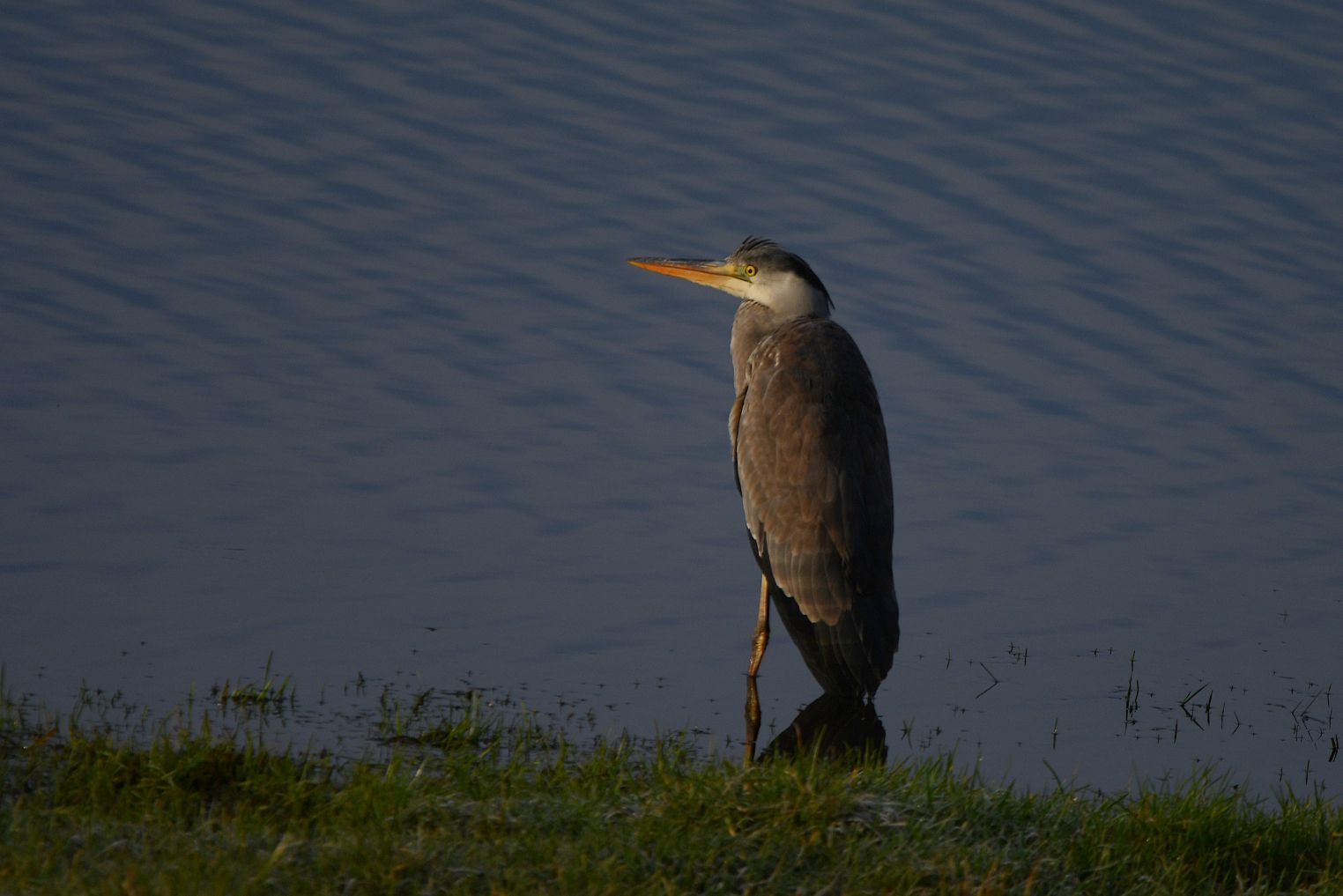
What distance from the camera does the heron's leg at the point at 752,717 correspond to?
25.9ft

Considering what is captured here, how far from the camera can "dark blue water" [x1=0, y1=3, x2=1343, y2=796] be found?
8.87 metres

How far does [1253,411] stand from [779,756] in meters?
7.46

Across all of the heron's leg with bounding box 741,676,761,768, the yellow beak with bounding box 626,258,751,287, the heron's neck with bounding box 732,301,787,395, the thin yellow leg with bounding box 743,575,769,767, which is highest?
the yellow beak with bounding box 626,258,751,287

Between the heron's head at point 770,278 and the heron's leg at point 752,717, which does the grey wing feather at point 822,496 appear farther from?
the heron's head at point 770,278

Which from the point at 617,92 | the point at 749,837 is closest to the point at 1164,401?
the point at 617,92

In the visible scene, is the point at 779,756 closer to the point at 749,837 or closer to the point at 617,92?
the point at 749,837

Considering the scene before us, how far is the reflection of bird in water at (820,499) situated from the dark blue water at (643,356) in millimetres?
473

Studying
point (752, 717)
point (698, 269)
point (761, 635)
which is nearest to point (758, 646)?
point (761, 635)

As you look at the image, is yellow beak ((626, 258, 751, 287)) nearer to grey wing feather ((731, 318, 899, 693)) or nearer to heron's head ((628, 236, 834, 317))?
heron's head ((628, 236, 834, 317))

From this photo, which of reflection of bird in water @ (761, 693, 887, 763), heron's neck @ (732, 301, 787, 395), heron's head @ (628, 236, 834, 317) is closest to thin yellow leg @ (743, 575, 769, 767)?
reflection of bird in water @ (761, 693, 887, 763)

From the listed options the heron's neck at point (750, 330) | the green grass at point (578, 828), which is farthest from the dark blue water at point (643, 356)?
the green grass at point (578, 828)

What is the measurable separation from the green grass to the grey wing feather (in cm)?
148

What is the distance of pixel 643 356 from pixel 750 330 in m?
2.94

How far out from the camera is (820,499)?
840 cm
